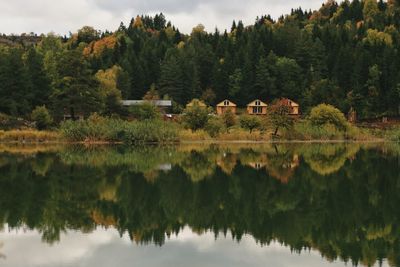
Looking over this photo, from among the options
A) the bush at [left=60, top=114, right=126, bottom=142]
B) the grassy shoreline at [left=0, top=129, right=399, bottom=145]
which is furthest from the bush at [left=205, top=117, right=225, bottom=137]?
the bush at [left=60, top=114, right=126, bottom=142]

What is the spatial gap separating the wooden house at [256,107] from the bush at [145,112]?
24701 millimetres

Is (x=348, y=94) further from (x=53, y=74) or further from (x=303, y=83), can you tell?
(x=53, y=74)

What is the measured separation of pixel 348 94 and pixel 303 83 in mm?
9933

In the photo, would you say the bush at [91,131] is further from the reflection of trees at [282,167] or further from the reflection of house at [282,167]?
the reflection of house at [282,167]

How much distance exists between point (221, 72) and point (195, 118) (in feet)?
127

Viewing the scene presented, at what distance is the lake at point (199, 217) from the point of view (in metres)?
12.0

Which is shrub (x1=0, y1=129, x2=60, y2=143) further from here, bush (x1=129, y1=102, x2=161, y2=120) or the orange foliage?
the orange foliage

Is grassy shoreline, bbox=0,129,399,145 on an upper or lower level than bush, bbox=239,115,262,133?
lower

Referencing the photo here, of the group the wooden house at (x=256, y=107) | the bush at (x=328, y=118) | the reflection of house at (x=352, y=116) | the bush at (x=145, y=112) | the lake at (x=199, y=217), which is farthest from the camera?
the wooden house at (x=256, y=107)

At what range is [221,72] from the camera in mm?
97188

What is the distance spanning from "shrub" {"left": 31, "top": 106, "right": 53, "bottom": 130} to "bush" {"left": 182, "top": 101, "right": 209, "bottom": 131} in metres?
14.1

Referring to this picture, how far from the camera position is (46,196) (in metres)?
20.0

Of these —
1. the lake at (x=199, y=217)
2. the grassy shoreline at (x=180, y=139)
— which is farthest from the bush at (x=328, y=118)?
the lake at (x=199, y=217)

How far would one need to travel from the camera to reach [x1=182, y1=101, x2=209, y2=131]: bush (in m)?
59.5
